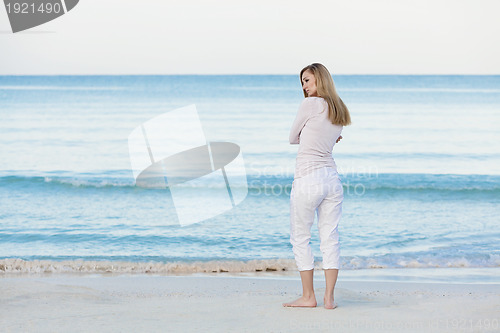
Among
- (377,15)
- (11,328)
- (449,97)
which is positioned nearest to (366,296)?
(11,328)

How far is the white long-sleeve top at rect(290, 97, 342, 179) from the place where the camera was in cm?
376

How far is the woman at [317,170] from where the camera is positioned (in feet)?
12.3

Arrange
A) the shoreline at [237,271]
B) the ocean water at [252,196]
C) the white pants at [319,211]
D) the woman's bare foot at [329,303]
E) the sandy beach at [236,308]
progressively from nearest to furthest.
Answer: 1. the sandy beach at [236,308]
2. the white pants at [319,211]
3. the woman's bare foot at [329,303]
4. the shoreline at [237,271]
5. the ocean water at [252,196]

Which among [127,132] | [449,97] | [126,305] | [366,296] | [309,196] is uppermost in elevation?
[309,196]

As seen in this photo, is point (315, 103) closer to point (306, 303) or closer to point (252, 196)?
point (306, 303)

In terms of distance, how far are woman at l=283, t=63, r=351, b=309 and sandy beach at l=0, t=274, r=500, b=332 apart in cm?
37

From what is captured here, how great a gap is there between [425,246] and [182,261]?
2.79 m

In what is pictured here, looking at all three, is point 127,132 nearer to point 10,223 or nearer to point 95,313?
point 10,223

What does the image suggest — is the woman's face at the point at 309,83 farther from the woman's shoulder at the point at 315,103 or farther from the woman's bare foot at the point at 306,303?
the woman's bare foot at the point at 306,303

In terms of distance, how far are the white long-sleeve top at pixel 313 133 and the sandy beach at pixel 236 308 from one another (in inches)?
34.9

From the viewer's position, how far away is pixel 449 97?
33188 millimetres

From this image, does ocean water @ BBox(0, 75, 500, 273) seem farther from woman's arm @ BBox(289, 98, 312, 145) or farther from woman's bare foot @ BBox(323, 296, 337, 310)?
woman's arm @ BBox(289, 98, 312, 145)

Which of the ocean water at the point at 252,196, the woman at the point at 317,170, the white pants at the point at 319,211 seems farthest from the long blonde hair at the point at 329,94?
the ocean water at the point at 252,196

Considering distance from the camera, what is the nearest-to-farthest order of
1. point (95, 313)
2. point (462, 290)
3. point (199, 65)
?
point (95, 313) → point (462, 290) → point (199, 65)
